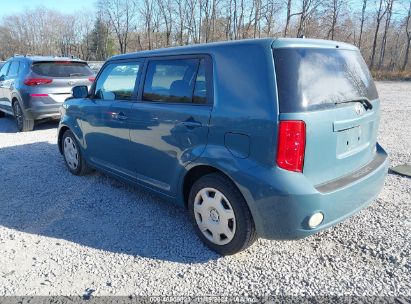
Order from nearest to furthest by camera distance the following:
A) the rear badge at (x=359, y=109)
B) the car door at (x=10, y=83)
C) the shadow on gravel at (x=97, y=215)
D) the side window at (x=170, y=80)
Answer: the rear badge at (x=359, y=109) < the side window at (x=170, y=80) < the shadow on gravel at (x=97, y=215) < the car door at (x=10, y=83)

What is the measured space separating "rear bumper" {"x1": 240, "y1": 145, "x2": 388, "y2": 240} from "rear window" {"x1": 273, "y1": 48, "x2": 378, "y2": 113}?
0.52 metres

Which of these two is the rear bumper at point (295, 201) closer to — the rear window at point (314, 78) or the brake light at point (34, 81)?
the rear window at point (314, 78)

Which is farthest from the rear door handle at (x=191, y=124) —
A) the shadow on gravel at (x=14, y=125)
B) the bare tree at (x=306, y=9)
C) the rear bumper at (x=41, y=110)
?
the bare tree at (x=306, y=9)

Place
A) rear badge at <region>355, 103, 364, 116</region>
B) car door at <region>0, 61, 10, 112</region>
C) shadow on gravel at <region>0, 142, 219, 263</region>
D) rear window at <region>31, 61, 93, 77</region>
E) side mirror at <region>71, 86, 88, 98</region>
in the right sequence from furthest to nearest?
1. car door at <region>0, 61, 10, 112</region>
2. rear window at <region>31, 61, 93, 77</region>
3. side mirror at <region>71, 86, 88, 98</region>
4. shadow on gravel at <region>0, 142, 219, 263</region>
5. rear badge at <region>355, 103, 364, 116</region>

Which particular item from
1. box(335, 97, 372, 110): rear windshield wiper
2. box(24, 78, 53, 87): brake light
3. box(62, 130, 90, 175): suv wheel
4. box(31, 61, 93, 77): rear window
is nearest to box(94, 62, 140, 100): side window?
box(62, 130, 90, 175): suv wheel

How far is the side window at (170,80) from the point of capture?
2.90 meters

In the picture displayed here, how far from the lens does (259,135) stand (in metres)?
2.31

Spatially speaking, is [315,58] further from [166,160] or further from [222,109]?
[166,160]

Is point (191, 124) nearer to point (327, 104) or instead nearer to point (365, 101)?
point (327, 104)

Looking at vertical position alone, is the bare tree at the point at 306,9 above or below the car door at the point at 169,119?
above

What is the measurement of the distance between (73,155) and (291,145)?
11.8 feet

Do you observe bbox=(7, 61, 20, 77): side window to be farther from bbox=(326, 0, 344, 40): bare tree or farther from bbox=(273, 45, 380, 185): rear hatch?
bbox=(326, 0, 344, 40): bare tree

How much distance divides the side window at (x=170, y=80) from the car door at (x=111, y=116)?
233mm

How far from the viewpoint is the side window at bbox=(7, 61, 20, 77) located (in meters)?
7.98
